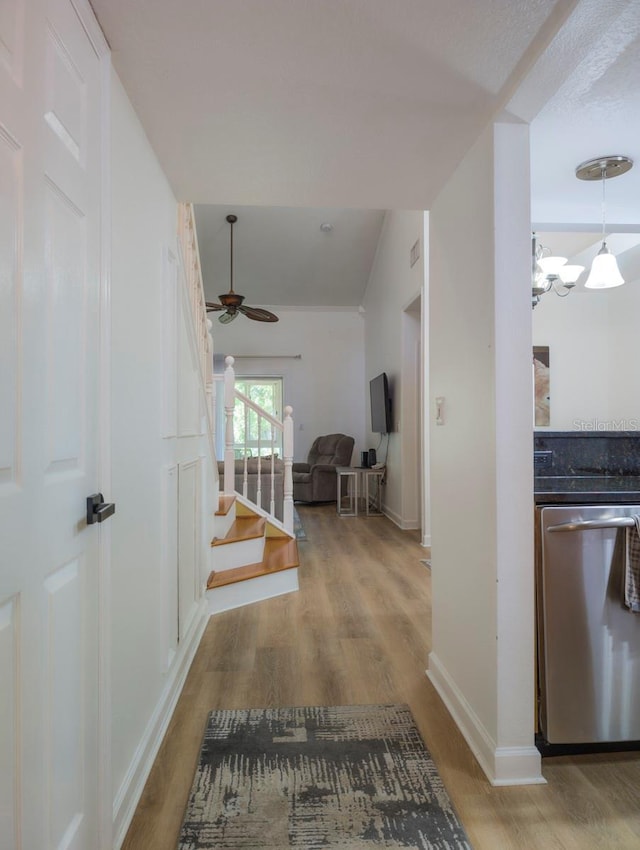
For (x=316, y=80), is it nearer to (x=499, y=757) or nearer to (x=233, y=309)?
(x=499, y=757)

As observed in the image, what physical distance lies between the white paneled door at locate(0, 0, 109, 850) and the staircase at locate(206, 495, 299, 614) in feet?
5.97

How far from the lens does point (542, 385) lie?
5086mm

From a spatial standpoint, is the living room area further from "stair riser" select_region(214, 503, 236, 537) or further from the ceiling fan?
"stair riser" select_region(214, 503, 236, 537)

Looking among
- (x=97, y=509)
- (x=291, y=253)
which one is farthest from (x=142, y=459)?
(x=291, y=253)

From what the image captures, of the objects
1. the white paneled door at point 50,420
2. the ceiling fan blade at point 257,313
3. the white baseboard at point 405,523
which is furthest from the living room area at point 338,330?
the white paneled door at point 50,420

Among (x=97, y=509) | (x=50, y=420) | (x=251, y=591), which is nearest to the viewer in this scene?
(x=50, y=420)

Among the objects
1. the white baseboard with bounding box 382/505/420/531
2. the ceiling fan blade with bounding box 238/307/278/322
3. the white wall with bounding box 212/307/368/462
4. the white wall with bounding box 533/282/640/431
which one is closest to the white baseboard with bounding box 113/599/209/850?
the white baseboard with bounding box 382/505/420/531

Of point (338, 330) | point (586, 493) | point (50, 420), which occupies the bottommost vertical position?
point (586, 493)

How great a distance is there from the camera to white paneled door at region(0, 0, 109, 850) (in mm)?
802

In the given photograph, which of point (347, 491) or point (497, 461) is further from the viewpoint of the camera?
point (347, 491)

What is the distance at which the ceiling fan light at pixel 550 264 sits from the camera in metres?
2.95

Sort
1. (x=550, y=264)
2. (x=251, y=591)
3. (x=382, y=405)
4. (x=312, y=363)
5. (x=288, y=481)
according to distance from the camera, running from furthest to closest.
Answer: (x=312, y=363) < (x=382, y=405) < (x=288, y=481) < (x=251, y=591) < (x=550, y=264)

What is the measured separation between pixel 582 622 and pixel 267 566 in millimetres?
2043

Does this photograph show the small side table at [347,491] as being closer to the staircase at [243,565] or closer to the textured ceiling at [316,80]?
the staircase at [243,565]
